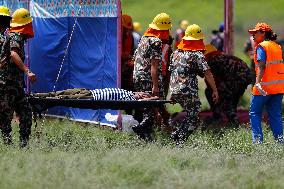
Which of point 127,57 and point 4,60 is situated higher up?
point 4,60

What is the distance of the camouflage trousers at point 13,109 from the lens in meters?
9.80

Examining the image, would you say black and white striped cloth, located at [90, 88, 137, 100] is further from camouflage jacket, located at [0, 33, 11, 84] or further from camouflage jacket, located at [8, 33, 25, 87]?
camouflage jacket, located at [0, 33, 11, 84]

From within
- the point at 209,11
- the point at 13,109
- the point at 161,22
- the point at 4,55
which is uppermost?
the point at 161,22

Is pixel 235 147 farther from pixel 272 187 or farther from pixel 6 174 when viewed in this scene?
pixel 6 174

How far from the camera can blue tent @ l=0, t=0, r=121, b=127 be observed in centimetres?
1186

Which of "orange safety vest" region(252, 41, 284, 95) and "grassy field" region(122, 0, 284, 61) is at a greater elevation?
"orange safety vest" region(252, 41, 284, 95)

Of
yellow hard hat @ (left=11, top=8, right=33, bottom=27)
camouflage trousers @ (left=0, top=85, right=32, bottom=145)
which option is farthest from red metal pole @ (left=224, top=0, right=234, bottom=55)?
camouflage trousers @ (left=0, top=85, right=32, bottom=145)

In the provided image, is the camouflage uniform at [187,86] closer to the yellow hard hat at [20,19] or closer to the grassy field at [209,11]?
the yellow hard hat at [20,19]

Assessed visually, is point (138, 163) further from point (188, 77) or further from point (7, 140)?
point (188, 77)

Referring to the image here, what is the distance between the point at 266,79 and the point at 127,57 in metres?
3.01

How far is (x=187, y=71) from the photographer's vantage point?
10.3 m

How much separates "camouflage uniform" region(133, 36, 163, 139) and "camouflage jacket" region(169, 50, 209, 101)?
1.22 feet

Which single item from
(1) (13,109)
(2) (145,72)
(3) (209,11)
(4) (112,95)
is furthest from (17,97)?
(3) (209,11)

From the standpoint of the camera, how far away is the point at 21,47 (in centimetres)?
982
